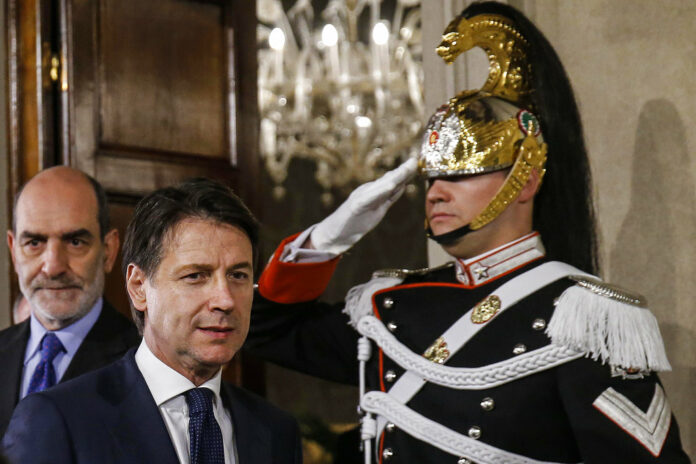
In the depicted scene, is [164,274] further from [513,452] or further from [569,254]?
[569,254]

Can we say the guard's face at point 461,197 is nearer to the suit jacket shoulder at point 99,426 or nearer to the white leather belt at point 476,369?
the white leather belt at point 476,369

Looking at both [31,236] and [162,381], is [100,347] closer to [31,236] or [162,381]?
[31,236]

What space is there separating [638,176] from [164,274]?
1.65 m

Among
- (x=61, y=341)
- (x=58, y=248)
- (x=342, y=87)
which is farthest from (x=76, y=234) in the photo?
(x=342, y=87)

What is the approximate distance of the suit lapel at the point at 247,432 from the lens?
1.99 metres

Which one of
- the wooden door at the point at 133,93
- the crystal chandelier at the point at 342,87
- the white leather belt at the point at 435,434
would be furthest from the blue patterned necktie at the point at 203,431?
the crystal chandelier at the point at 342,87

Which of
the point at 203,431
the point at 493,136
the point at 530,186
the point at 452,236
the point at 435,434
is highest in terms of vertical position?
the point at 493,136

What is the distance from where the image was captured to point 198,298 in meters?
1.92

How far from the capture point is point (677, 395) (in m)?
2.97

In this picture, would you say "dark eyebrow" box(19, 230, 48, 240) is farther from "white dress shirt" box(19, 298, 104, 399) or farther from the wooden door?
the wooden door

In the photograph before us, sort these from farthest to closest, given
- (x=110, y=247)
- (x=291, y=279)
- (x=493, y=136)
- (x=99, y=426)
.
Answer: (x=110, y=247) < (x=291, y=279) < (x=493, y=136) < (x=99, y=426)

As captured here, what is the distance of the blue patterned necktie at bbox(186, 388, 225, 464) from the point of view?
1.89 m

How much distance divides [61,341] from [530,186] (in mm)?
1226

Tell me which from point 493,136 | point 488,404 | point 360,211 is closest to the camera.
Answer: point 488,404
